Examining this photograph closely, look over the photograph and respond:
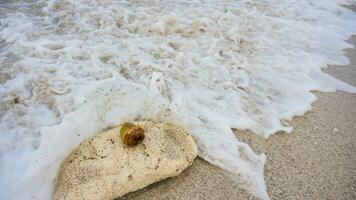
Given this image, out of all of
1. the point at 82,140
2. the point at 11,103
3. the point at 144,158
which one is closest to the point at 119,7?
the point at 11,103

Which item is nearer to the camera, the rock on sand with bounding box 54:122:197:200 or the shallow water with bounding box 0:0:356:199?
the rock on sand with bounding box 54:122:197:200

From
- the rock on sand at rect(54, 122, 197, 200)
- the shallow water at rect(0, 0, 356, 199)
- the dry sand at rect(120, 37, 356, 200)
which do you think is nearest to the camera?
the rock on sand at rect(54, 122, 197, 200)

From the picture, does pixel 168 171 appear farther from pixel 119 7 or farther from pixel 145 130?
pixel 119 7

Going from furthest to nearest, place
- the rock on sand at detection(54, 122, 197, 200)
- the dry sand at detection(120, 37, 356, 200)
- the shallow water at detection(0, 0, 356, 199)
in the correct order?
the shallow water at detection(0, 0, 356, 199), the dry sand at detection(120, 37, 356, 200), the rock on sand at detection(54, 122, 197, 200)

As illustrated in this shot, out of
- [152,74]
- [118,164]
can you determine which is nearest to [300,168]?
[118,164]

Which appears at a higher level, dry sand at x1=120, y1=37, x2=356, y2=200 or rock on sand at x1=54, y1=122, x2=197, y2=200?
rock on sand at x1=54, y1=122, x2=197, y2=200

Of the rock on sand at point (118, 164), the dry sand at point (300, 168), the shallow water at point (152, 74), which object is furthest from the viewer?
the shallow water at point (152, 74)
